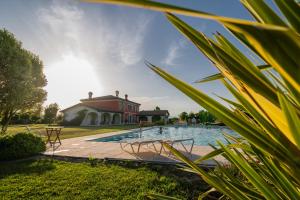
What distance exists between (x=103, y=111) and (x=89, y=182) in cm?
3401

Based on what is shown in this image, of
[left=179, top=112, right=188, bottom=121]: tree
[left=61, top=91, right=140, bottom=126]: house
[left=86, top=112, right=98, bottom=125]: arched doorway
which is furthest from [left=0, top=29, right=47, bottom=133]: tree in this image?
[left=179, top=112, right=188, bottom=121]: tree

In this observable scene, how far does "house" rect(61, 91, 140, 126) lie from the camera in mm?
37906

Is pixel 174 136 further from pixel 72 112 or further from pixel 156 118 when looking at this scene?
pixel 156 118

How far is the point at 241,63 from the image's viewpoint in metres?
0.61

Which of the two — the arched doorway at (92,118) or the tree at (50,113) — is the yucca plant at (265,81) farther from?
the tree at (50,113)

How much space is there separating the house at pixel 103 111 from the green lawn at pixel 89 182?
103 ft

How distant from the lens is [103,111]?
38688 mm

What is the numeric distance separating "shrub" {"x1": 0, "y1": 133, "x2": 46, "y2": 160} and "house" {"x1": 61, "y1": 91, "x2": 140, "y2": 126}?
1128 inches

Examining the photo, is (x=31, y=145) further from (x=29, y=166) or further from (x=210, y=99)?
(x=210, y=99)

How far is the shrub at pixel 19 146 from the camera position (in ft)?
25.7

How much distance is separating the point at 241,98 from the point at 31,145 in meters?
9.55

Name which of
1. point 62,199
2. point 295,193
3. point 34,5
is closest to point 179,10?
point 295,193

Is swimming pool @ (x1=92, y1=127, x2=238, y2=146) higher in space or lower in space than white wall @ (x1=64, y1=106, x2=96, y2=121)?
lower

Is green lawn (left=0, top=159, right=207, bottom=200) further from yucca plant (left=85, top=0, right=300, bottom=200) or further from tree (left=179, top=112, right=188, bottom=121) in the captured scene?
tree (left=179, top=112, right=188, bottom=121)
